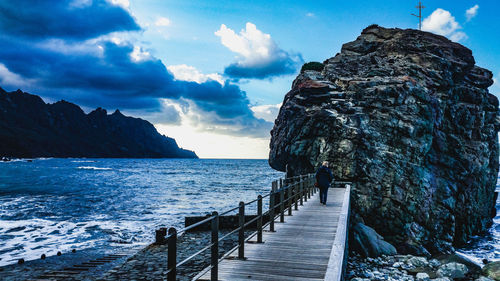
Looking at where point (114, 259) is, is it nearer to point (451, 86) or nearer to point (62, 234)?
point (62, 234)

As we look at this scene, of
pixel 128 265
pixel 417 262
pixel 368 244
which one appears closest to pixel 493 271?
pixel 417 262

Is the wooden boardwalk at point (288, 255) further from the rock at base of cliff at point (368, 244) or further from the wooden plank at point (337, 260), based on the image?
the rock at base of cliff at point (368, 244)

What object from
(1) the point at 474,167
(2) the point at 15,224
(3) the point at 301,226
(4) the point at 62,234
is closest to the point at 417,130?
(1) the point at 474,167

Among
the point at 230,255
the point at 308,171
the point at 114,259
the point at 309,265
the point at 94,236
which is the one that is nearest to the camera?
the point at 309,265

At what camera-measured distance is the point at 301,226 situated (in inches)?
449

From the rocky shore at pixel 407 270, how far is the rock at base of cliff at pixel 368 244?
0.47 meters

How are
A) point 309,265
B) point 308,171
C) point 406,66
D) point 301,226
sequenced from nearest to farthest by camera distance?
point 309,265, point 301,226, point 308,171, point 406,66

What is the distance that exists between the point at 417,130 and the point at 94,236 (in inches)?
1002

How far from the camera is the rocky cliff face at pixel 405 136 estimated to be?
25.6 metres

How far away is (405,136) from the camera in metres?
27.7

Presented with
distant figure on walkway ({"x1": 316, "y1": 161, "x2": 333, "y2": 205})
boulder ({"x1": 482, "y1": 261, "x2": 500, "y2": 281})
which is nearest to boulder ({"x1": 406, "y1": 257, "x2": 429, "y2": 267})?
boulder ({"x1": 482, "y1": 261, "x2": 500, "y2": 281})

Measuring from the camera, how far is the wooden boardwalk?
649 cm

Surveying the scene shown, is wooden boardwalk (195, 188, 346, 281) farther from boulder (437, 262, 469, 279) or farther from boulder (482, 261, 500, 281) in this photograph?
boulder (482, 261, 500, 281)

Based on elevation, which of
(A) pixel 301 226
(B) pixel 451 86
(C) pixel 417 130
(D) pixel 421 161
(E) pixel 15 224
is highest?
(B) pixel 451 86
